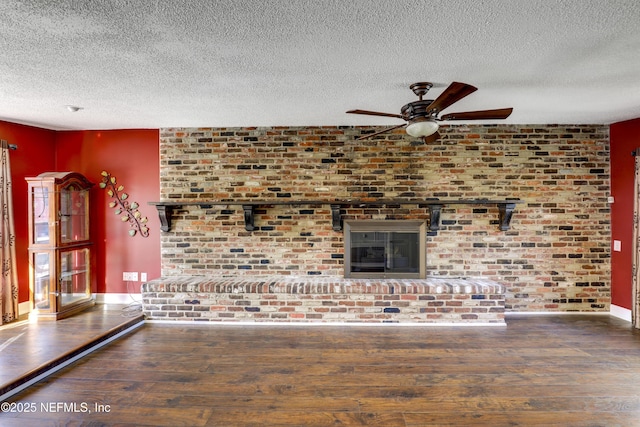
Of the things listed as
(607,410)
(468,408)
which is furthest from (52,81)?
(607,410)

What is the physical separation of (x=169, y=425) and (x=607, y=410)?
2720 millimetres

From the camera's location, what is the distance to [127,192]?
4219mm

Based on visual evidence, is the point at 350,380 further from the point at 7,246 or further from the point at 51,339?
the point at 7,246

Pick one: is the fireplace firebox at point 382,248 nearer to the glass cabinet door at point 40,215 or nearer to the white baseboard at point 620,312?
the white baseboard at point 620,312

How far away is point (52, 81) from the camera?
261cm

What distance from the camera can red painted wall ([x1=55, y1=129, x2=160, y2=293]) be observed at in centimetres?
421

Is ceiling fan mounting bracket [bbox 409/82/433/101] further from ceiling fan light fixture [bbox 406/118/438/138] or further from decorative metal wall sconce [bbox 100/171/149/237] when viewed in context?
decorative metal wall sconce [bbox 100/171/149/237]

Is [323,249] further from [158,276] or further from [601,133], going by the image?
[601,133]

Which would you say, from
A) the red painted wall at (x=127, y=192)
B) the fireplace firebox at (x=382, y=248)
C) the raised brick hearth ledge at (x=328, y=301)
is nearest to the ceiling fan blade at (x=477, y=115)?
the fireplace firebox at (x=382, y=248)

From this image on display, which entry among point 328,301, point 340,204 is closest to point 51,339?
point 328,301

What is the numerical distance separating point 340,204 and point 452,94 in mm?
2092

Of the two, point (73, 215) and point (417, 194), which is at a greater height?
point (417, 194)

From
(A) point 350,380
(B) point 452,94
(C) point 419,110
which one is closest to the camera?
(B) point 452,94

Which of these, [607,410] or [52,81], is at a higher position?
[52,81]
